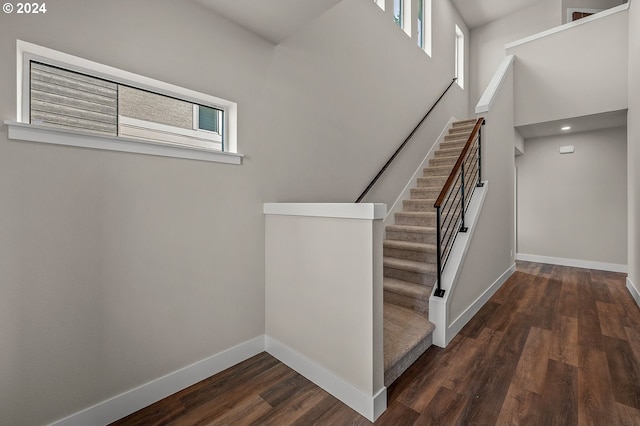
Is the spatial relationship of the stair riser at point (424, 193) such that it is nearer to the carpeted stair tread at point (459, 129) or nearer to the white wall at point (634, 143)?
the carpeted stair tread at point (459, 129)

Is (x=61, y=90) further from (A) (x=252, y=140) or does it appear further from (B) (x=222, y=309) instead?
(B) (x=222, y=309)

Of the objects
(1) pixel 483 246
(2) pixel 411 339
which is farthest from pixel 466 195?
(2) pixel 411 339

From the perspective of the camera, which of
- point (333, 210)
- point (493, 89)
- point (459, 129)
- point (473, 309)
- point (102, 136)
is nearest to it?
Answer: point (102, 136)

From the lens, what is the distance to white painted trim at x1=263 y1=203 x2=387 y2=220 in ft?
5.12

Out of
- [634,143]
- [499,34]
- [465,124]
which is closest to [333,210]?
[634,143]

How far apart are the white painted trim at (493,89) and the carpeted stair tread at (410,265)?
7.35ft

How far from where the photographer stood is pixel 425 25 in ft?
16.7

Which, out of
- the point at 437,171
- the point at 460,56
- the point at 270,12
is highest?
the point at 460,56

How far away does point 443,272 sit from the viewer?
8.60 feet

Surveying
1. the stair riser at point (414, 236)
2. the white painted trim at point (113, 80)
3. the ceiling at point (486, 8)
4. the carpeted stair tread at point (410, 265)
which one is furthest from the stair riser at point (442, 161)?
the ceiling at point (486, 8)

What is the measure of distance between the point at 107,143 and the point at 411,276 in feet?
8.79

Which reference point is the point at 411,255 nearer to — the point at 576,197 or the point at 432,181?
the point at 432,181

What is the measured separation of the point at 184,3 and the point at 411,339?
2831 millimetres

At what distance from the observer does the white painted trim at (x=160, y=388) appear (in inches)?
59.4
